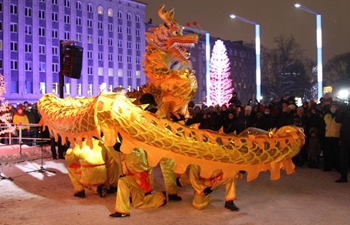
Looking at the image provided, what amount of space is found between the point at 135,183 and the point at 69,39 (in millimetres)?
35534

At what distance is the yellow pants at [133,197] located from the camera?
4641mm

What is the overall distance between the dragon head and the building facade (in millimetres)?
23310

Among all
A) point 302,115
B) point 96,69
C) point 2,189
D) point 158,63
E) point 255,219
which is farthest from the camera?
point 96,69

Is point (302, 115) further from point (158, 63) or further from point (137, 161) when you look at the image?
point (137, 161)

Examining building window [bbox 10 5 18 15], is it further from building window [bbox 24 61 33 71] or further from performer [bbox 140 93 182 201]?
performer [bbox 140 93 182 201]

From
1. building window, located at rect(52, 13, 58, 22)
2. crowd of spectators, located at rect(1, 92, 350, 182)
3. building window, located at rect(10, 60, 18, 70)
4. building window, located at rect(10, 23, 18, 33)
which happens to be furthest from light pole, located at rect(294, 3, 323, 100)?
building window, located at rect(52, 13, 58, 22)

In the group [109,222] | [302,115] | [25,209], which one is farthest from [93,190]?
[302,115]

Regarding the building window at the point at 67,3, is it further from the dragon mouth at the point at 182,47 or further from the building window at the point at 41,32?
the dragon mouth at the point at 182,47

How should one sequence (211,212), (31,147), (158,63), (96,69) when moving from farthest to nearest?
(96,69) < (31,147) < (158,63) < (211,212)

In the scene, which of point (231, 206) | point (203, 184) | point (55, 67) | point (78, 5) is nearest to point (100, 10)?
point (78, 5)

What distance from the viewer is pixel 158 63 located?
5.73 meters

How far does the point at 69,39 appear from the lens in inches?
1494

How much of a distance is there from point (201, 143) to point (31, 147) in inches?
357

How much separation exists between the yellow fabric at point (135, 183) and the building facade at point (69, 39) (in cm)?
2437
